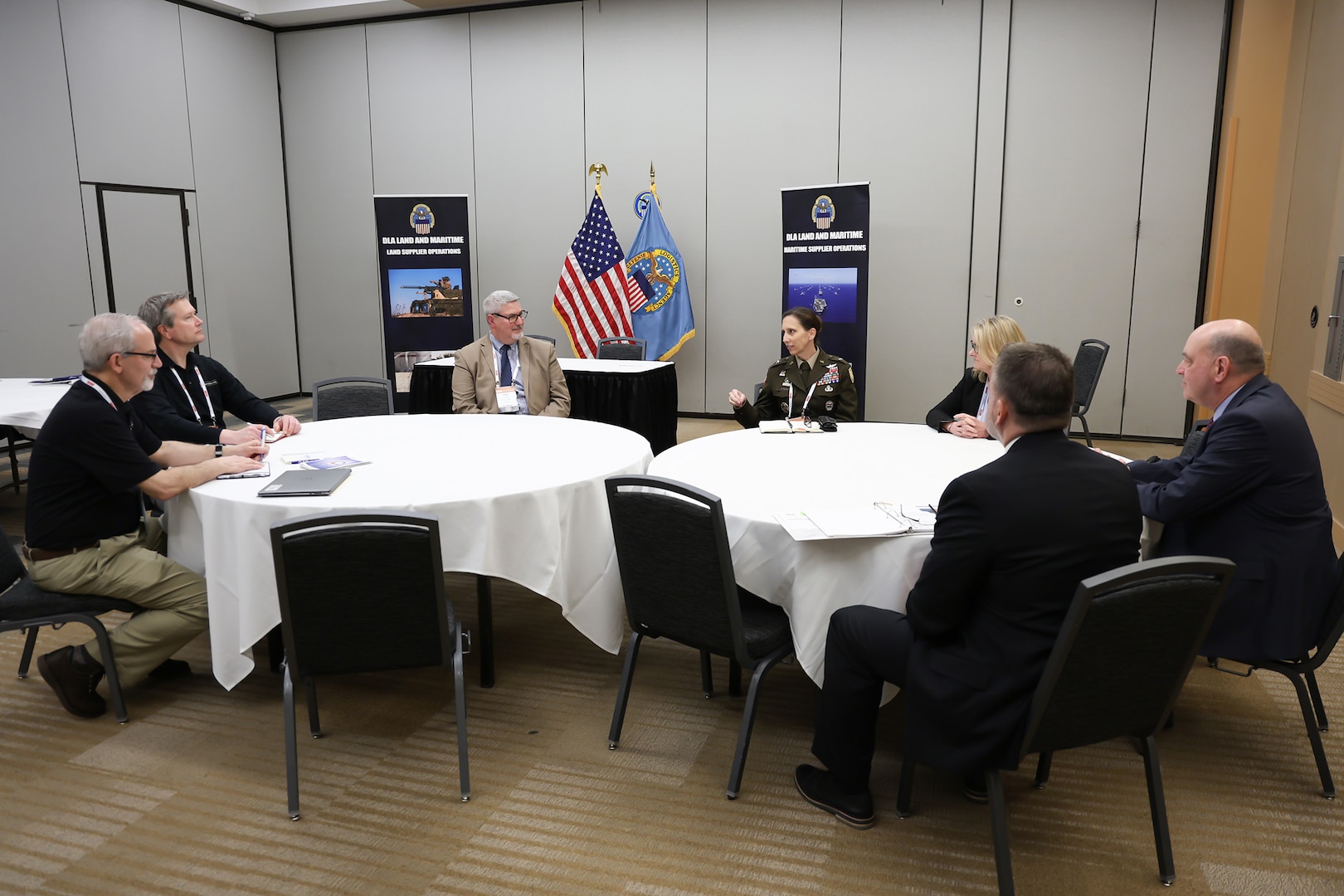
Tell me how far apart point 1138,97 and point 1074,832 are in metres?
6.98

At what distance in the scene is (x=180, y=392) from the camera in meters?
4.00

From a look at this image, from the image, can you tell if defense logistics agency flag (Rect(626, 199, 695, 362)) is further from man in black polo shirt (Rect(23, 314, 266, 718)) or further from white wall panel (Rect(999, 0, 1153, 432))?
man in black polo shirt (Rect(23, 314, 266, 718))

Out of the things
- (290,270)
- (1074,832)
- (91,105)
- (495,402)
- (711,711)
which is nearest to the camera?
(1074,832)

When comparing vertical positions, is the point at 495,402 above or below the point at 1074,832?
above

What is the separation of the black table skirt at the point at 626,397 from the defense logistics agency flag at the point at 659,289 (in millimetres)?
1799

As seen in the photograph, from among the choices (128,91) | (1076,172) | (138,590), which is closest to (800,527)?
(138,590)

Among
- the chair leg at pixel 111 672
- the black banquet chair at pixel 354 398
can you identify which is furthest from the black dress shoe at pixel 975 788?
the black banquet chair at pixel 354 398

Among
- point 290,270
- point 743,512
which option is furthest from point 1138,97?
point 290,270

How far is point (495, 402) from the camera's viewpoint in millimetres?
5070

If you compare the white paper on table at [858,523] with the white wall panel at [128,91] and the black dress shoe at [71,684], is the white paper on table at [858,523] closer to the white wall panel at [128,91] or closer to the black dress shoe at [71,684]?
the black dress shoe at [71,684]

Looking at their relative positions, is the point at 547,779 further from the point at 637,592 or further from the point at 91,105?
the point at 91,105

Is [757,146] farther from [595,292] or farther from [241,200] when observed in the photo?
[241,200]

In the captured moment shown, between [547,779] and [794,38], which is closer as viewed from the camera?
[547,779]

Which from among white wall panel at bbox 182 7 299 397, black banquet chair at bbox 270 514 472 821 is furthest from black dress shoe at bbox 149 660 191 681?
white wall panel at bbox 182 7 299 397
